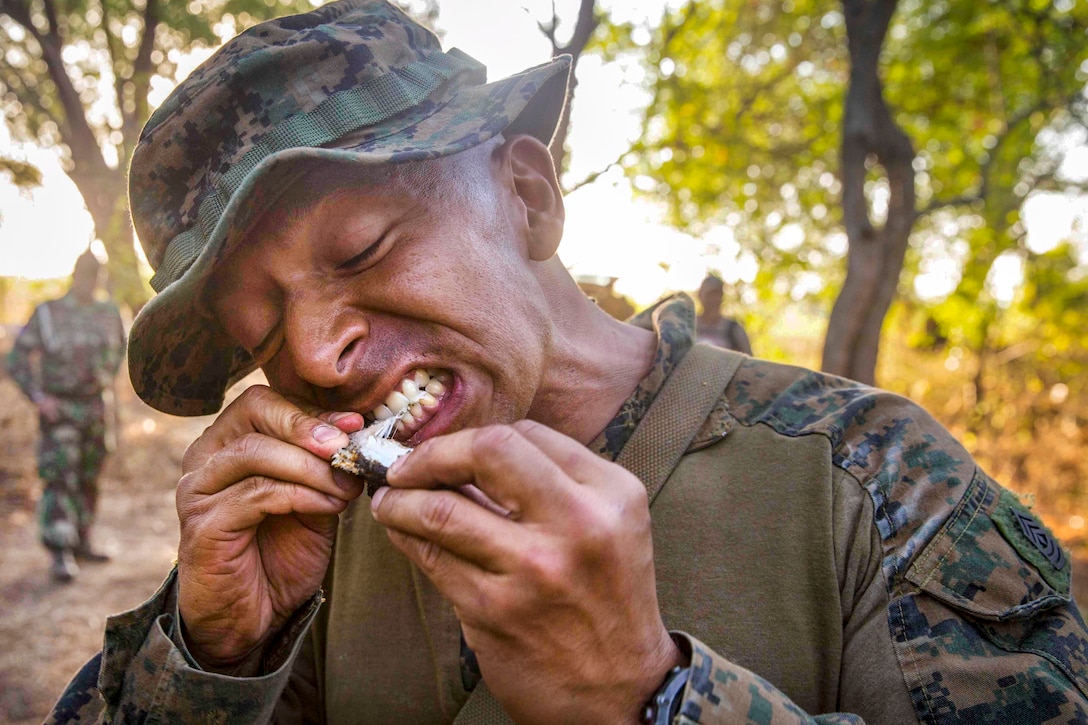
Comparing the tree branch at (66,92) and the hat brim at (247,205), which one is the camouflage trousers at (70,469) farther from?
the hat brim at (247,205)

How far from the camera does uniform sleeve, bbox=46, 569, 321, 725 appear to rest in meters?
1.65

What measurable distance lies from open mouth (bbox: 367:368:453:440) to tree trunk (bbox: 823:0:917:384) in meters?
5.65

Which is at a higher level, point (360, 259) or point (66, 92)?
point (66, 92)

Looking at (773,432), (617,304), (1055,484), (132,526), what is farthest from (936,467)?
(1055,484)

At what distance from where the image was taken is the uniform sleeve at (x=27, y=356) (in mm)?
7418

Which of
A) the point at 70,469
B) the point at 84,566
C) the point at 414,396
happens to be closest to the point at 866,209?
the point at 414,396

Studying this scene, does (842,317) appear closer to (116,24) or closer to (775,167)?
(775,167)

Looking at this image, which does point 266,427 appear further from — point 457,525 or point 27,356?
point 27,356

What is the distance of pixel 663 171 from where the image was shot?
7.34 m

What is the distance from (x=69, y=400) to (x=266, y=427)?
7.67 metres

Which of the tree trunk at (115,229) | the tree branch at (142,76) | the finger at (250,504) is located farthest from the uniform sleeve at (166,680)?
the tree branch at (142,76)

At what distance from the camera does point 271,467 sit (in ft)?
5.09

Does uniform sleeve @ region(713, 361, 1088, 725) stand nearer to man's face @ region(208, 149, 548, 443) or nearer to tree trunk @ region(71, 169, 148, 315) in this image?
man's face @ region(208, 149, 548, 443)

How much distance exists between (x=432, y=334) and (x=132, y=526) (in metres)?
9.88
